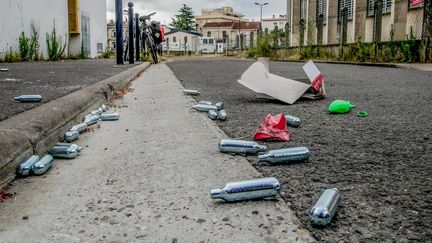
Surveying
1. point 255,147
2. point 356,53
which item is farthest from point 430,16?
point 255,147

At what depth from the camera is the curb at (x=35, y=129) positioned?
5.40 ft

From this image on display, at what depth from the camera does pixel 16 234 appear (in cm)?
118

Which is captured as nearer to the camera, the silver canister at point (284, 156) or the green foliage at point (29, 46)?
the silver canister at point (284, 156)

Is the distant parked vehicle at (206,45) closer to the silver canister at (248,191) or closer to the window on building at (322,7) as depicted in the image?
the window on building at (322,7)

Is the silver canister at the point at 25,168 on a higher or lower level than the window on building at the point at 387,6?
lower

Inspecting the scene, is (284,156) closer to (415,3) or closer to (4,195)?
(4,195)

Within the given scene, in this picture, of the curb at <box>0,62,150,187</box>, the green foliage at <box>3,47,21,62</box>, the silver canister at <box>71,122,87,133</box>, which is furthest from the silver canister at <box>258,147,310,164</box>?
Answer: the green foliage at <box>3,47,21,62</box>

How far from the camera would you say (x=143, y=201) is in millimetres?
1396

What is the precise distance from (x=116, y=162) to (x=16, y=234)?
2.36 ft

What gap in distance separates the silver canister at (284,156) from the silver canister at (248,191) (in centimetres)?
39

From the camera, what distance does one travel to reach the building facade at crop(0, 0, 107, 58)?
10484mm

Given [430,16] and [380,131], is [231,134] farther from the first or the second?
[430,16]

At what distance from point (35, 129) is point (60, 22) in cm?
1403

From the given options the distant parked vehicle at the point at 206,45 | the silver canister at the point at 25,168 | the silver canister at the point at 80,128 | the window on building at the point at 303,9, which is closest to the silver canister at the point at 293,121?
the silver canister at the point at 80,128
